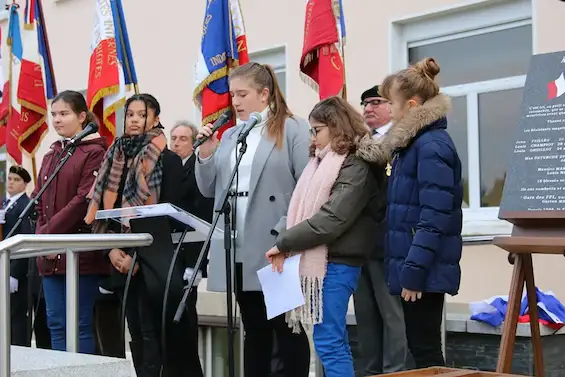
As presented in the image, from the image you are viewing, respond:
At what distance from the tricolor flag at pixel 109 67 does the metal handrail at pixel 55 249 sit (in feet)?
7.91

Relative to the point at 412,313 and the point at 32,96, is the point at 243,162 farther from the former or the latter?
the point at 32,96

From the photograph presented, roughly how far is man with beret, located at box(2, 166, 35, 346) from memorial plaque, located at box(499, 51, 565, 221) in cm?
316

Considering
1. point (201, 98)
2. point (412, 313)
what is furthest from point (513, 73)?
point (412, 313)

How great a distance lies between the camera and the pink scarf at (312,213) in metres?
3.83

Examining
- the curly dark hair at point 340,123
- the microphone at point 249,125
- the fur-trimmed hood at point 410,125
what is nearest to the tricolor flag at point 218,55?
the microphone at point 249,125

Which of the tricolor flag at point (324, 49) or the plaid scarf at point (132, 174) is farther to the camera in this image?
the tricolor flag at point (324, 49)

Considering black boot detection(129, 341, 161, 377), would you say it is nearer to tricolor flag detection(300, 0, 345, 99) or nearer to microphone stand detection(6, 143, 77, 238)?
microphone stand detection(6, 143, 77, 238)

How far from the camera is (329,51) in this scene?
5145mm

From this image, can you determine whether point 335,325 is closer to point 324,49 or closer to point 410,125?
point 410,125

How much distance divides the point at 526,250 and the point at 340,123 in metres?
1.01

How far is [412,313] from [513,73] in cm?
312

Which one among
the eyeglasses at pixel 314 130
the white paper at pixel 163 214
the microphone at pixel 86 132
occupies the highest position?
the microphone at pixel 86 132

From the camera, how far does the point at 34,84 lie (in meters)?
7.25

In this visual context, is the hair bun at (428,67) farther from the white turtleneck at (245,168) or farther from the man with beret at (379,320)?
the white turtleneck at (245,168)
